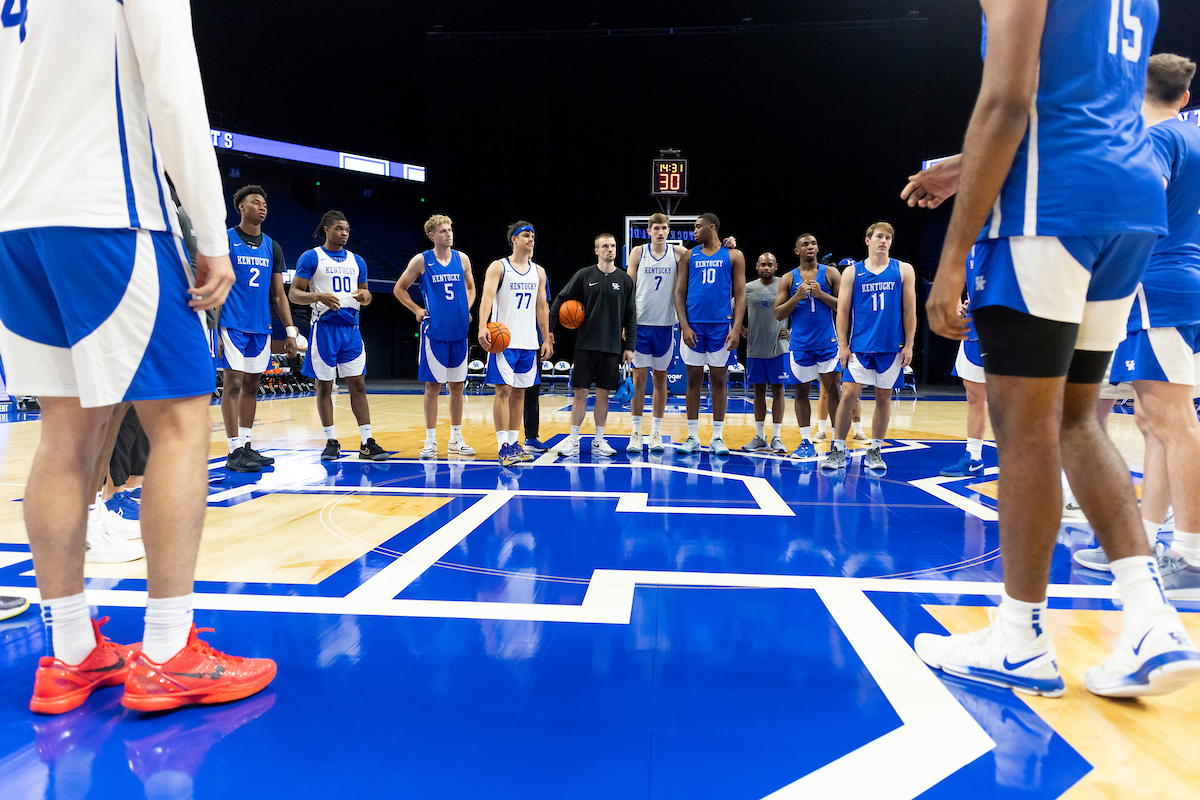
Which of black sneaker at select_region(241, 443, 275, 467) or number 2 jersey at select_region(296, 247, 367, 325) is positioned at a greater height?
number 2 jersey at select_region(296, 247, 367, 325)

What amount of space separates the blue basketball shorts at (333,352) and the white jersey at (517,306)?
1.21 meters

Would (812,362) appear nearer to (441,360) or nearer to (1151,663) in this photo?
(441,360)

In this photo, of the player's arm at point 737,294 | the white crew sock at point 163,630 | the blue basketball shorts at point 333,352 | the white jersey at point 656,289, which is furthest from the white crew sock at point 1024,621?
the blue basketball shorts at point 333,352

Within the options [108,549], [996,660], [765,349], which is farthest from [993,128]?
[765,349]

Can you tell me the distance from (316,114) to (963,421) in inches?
786

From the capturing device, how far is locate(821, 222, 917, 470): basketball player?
4809mm

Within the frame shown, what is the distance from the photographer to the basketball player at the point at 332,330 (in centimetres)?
523

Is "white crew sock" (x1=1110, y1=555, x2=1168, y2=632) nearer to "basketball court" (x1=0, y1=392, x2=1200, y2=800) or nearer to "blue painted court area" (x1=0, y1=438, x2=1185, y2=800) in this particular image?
"basketball court" (x1=0, y1=392, x2=1200, y2=800)

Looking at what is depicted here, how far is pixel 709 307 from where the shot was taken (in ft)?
18.0

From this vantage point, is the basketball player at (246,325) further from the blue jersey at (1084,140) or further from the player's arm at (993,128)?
the blue jersey at (1084,140)

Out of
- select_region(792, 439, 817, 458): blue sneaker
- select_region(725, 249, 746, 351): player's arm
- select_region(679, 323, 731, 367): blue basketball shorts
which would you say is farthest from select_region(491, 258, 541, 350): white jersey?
select_region(792, 439, 817, 458): blue sneaker

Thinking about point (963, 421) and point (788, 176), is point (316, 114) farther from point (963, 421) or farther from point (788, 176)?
point (963, 421)

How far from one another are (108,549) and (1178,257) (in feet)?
13.5

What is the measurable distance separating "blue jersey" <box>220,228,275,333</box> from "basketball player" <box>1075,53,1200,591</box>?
4.97 m
